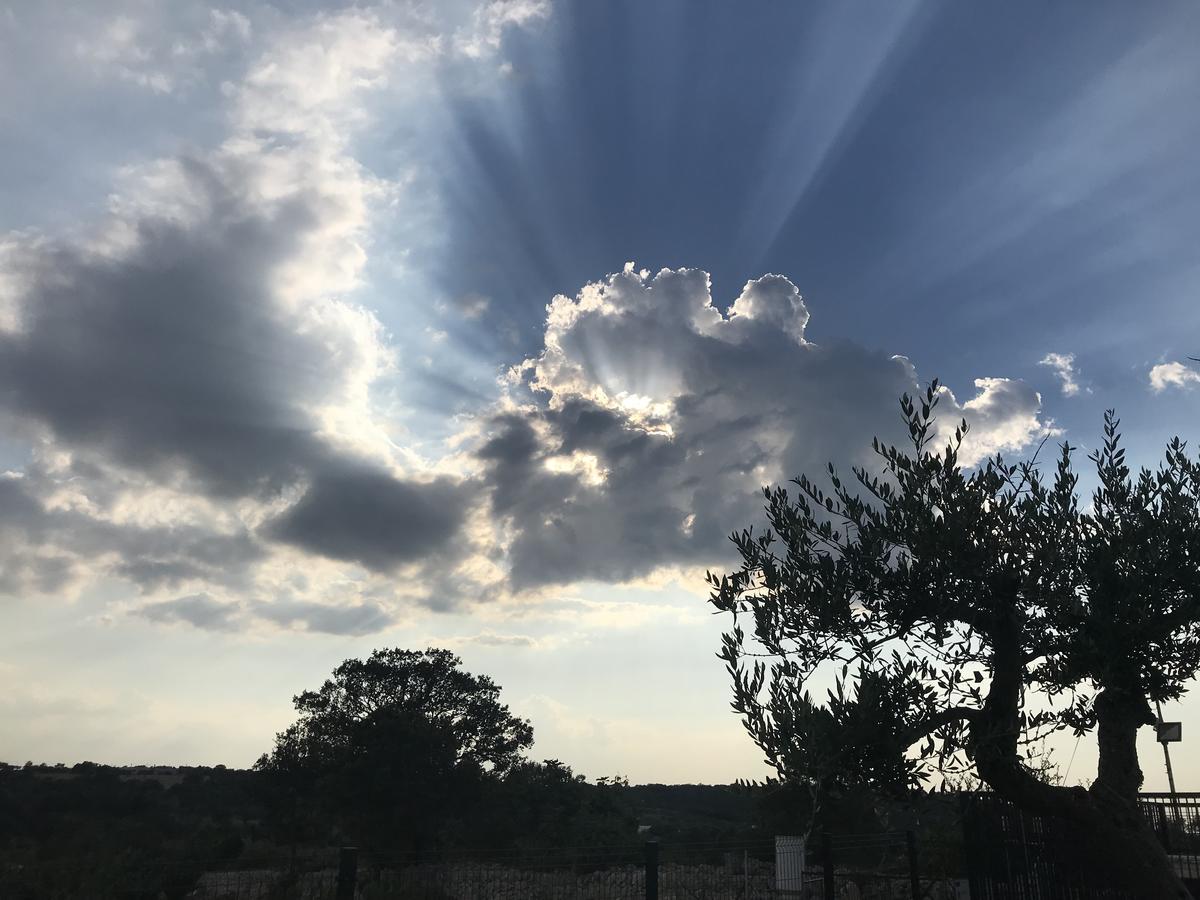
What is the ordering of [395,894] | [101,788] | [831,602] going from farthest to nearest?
[101,788] < [395,894] < [831,602]

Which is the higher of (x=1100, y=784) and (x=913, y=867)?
(x=1100, y=784)

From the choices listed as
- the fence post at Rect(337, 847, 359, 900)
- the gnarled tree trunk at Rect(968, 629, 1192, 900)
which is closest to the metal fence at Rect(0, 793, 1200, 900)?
the fence post at Rect(337, 847, 359, 900)

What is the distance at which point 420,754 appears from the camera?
46.3m

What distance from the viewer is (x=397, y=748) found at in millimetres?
45750

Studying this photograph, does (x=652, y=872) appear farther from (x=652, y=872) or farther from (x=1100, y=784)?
(x=1100, y=784)

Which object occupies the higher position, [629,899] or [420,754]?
[420,754]

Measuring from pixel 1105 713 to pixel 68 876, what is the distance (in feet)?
92.4

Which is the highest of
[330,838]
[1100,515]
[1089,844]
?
[1100,515]

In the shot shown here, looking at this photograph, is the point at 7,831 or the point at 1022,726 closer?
the point at 1022,726

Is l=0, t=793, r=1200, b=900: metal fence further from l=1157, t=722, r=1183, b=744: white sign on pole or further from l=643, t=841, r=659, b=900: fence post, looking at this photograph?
l=1157, t=722, r=1183, b=744: white sign on pole

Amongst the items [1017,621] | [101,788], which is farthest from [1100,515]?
[101,788]

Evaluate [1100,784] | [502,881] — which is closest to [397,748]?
[502,881]

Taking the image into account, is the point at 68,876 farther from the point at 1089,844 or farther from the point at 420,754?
the point at 1089,844

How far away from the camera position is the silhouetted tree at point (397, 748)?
45.2 meters
